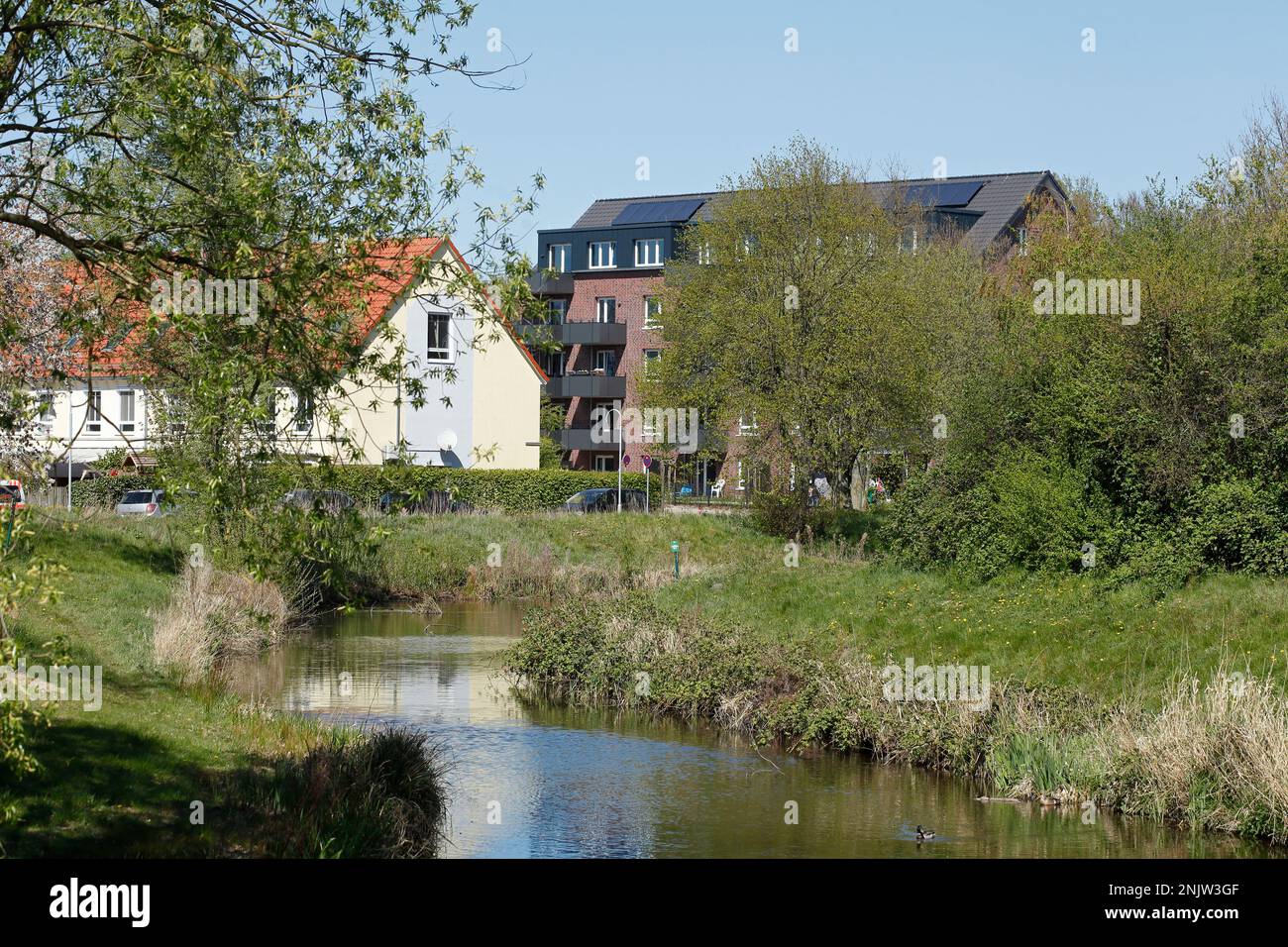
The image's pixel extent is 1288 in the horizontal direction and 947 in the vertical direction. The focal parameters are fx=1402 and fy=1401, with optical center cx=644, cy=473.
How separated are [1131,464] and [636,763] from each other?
32.3 feet

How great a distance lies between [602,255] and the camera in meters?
80.0

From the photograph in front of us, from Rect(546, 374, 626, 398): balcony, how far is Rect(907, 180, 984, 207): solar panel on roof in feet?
61.9

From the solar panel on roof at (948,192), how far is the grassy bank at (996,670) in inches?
1601

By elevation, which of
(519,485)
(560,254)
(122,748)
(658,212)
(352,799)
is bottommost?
(352,799)

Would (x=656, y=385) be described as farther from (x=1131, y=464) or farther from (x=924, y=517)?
(x=1131, y=464)

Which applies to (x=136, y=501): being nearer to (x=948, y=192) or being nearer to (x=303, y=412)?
(x=303, y=412)

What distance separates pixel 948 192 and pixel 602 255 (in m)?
20.5

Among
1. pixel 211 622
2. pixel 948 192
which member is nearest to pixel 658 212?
pixel 948 192

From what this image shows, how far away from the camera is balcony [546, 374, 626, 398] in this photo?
7681 centimetres

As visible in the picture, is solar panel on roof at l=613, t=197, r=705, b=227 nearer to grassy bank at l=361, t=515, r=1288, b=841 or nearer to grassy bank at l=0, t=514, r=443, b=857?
grassy bank at l=361, t=515, r=1288, b=841

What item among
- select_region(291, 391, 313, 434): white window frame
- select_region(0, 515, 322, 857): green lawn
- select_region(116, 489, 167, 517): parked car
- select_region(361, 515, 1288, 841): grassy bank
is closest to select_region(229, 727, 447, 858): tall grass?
select_region(0, 515, 322, 857): green lawn

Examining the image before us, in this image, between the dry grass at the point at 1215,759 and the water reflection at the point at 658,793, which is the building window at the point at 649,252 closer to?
the water reflection at the point at 658,793
